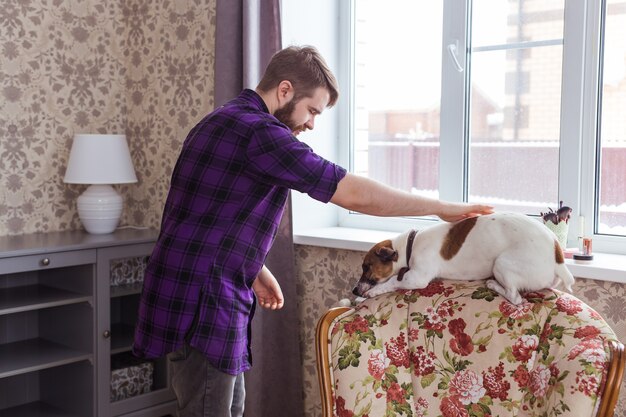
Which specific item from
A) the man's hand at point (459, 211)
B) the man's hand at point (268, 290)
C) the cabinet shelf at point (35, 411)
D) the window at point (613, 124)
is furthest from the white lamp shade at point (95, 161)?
the window at point (613, 124)

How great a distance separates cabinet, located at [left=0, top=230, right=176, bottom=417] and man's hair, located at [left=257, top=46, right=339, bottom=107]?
1.29 m

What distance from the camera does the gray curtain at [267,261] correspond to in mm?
2670

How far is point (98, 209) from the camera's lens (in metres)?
3.04

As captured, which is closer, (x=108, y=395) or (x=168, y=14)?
(x=108, y=395)

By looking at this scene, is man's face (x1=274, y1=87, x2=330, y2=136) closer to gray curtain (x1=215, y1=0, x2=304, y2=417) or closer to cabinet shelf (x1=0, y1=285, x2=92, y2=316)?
gray curtain (x1=215, y1=0, x2=304, y2=417)

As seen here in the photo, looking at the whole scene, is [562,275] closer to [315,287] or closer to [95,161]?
[315,287]

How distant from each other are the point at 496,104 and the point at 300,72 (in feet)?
3.32

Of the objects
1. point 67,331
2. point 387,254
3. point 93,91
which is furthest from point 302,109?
point 93,91

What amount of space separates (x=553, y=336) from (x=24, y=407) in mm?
2294

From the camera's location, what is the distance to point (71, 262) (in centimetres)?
276

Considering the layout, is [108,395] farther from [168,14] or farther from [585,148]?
[585,148]

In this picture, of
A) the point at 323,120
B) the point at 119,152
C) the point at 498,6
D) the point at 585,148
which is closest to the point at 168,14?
the point at 119,152

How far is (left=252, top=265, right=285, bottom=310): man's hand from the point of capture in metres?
2.14

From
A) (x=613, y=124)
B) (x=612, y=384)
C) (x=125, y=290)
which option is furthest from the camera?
(x=125, y=290)
